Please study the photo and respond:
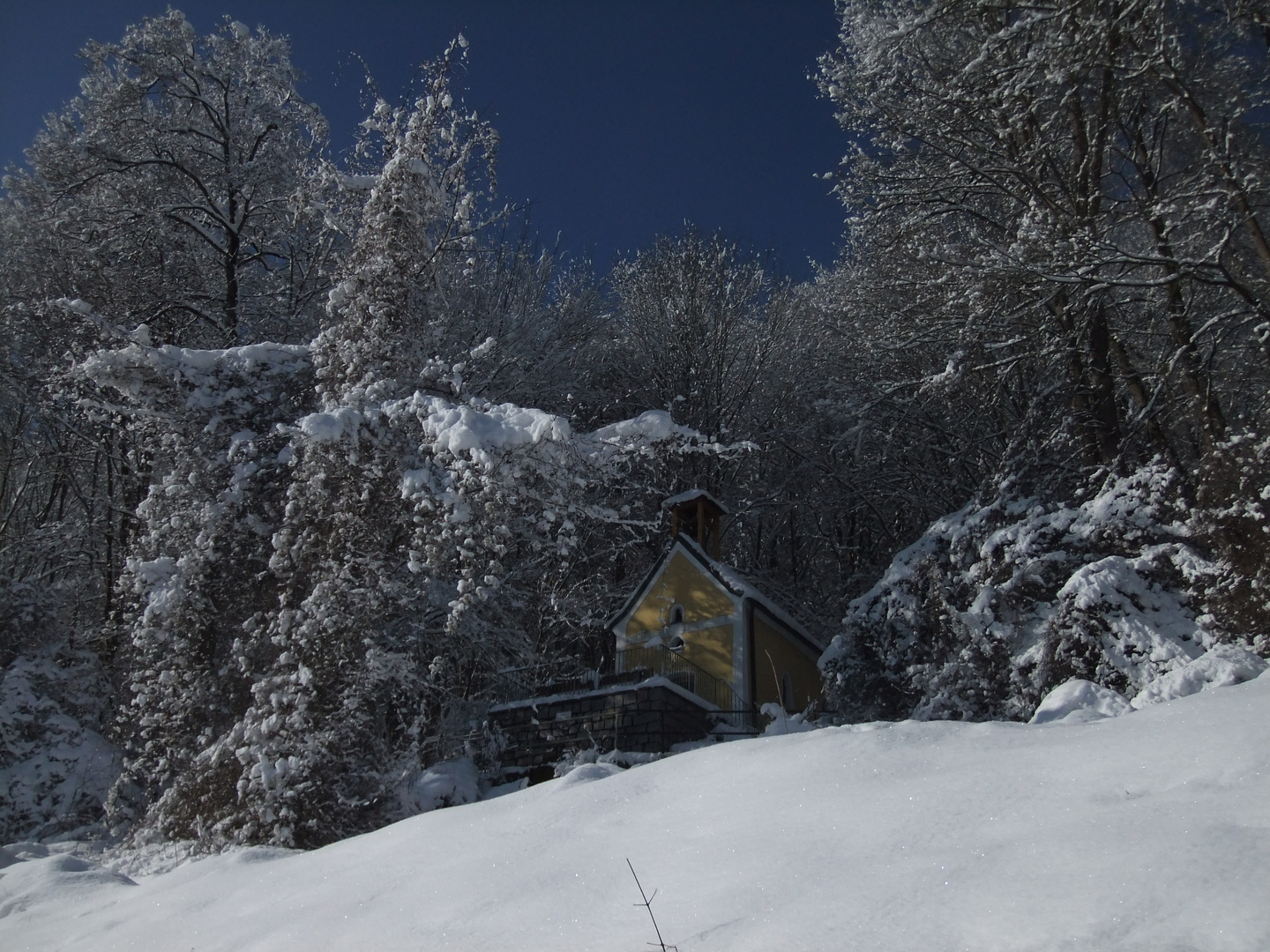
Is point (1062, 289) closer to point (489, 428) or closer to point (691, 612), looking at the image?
point (489, 428)

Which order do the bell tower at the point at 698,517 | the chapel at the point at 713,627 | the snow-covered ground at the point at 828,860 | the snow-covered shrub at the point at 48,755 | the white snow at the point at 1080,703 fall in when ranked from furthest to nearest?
the bell tower at the point at 698,517
the chapel at the point at 713,627
the snow-covered shrub at the point at 48,755
the white snow at the point at 1080,703
the snow-covered ground at the point at 828,860

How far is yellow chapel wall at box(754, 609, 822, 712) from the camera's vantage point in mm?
15375

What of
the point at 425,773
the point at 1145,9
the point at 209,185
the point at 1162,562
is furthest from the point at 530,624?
the point at 1145,9

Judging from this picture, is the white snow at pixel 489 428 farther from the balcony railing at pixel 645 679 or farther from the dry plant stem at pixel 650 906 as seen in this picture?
the balcony railing at pixel 645 679

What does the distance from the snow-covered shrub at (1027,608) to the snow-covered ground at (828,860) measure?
429 centimetres

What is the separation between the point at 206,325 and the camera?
572 inches

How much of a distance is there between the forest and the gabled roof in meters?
1.16

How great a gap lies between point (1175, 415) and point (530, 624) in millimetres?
11661

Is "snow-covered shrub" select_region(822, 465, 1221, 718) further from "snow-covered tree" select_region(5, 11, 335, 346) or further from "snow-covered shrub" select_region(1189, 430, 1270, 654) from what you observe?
"snow-covered tree" select_region(5, 11, 335, 346)

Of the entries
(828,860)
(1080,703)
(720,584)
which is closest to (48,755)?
(720,584)

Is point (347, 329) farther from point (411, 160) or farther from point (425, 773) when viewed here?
point (425, 773)

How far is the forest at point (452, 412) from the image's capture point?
8156 millimetres

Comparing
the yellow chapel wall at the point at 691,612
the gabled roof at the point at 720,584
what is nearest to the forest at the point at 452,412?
the gabled roof at the point at 720,584

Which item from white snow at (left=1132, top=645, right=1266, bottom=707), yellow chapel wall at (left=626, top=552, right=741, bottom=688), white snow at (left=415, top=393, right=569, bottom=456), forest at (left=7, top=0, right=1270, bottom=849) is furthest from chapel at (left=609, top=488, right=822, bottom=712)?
white snow at (left=1132, top=645, right=1266, bottom=707)
